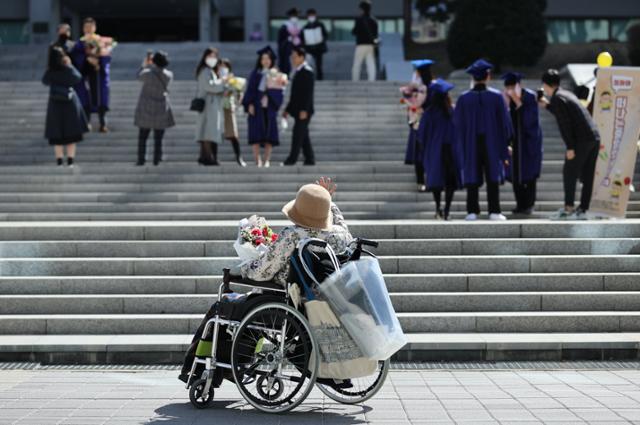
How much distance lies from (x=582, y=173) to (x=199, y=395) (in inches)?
281

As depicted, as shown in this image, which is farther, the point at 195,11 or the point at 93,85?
the point at 195,11

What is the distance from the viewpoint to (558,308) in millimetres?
10180

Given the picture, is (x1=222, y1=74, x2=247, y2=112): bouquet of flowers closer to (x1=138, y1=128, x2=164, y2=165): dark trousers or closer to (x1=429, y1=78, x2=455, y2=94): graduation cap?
(x1=138, y1=128, x2=164, y2=165): dark trousers

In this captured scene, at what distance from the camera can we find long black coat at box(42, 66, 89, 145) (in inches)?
639

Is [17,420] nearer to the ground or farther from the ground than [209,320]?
nearer to the ground

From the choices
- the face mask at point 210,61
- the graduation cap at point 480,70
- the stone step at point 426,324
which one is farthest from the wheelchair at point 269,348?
the face mask at point 210,61

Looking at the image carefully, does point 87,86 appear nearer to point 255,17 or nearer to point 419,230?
point 419,230

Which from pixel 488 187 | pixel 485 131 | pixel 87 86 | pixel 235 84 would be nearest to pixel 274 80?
pixel 235 84

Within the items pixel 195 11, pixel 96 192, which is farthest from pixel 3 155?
pixel 195 11

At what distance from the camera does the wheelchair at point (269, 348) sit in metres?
7.07

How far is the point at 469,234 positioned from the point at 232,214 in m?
3.52

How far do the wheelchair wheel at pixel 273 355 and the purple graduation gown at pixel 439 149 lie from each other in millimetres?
6046

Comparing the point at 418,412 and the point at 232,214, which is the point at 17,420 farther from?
the point at 232,214

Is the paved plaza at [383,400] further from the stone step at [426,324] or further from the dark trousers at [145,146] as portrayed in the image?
the dark trousers at [145,146]
